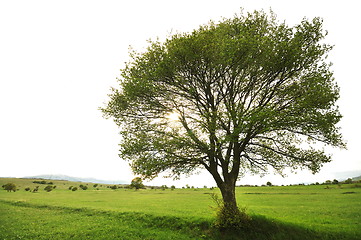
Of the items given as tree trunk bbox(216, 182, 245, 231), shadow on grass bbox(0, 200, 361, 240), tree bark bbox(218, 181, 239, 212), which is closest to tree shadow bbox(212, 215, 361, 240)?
shadow on grass bbox(0, 200, 361, 240)

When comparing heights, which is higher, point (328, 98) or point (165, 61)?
point (165, 61)

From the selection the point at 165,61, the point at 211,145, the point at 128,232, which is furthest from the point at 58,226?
the point at 165,61

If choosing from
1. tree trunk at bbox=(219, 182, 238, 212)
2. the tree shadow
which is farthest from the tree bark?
the tree shadow

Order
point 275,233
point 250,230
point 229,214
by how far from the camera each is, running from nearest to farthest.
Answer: point 275,233 → point 250,230 → point 229,214

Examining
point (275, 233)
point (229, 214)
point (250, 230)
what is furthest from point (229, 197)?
point (275, 233)

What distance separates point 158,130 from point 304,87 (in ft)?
45.5

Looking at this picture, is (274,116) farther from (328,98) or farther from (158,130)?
Result: (158,130)

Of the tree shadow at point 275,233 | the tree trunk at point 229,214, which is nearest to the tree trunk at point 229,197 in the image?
the tree trunk at point 229,214

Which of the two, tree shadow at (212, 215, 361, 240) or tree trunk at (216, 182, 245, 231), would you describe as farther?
tree trunk at (216, 182, 245, 231)

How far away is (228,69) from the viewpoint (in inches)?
675

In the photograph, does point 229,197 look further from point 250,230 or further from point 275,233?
point 275,233

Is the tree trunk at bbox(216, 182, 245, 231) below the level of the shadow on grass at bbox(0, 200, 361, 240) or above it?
above

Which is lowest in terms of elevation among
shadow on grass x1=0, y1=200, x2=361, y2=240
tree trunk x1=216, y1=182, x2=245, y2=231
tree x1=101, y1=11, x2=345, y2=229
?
shadow on grass x1=0, y1=200, x2=361, y2=240

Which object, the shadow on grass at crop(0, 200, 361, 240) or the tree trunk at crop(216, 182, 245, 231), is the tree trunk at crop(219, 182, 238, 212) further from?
the shadow on grass at crop(0, 200, 361, 240)
